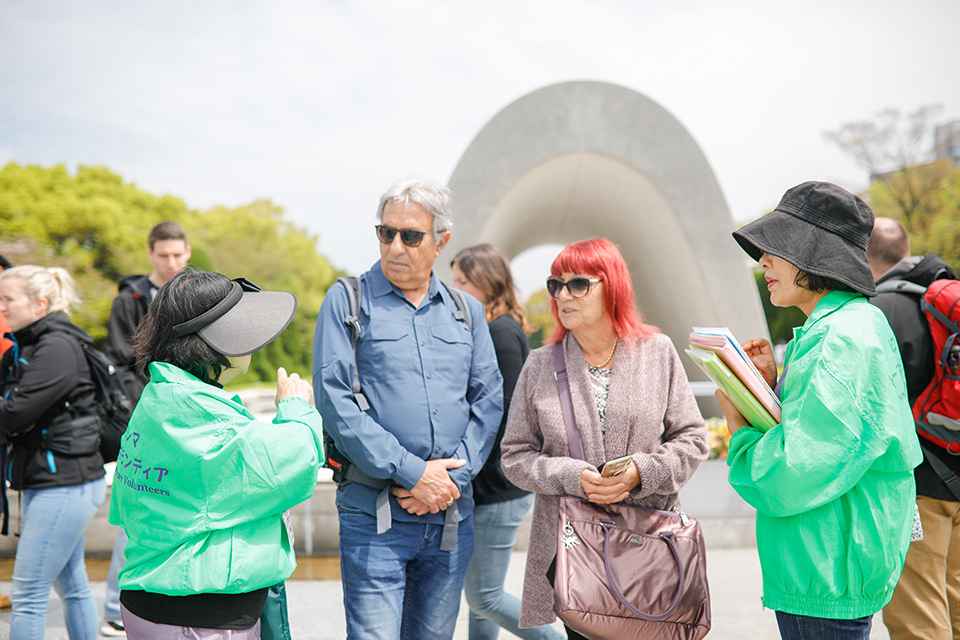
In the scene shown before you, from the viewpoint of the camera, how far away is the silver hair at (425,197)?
9.32ft

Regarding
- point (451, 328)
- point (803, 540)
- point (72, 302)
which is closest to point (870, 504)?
point (803, 540)

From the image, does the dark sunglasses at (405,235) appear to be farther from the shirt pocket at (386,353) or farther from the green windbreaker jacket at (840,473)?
the green windbreaker jacket at (840,473)

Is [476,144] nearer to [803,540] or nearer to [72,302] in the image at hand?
[72,302]

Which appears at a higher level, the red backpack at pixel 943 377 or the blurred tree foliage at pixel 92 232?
the blurred tree foliage at pixel 92 232

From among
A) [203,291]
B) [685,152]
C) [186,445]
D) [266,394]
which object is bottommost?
[266,394]

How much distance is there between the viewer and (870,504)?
1.89 meters

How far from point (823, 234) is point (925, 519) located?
6.22 feet

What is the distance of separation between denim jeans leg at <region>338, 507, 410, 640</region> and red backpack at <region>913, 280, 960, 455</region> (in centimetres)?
256

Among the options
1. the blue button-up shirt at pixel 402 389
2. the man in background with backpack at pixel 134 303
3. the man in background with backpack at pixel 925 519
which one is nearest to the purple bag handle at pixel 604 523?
the blue button-up shirt at pixel 402 389

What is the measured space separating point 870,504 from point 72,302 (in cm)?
401

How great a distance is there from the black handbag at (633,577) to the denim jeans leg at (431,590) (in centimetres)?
54

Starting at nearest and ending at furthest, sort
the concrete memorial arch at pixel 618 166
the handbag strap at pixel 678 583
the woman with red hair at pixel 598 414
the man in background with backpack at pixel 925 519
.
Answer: the handbag strap at pixel 678 583, the woman with red hair at pixel 598 414, the man in background with backpack at pixel 925 519, the concrete memorial arch at pixel 618 166

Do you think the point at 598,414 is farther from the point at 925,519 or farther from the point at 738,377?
the point at 925,519

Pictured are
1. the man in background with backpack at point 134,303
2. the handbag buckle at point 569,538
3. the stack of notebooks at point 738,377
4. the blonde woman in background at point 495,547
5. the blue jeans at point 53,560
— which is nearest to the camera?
the stack of notebooks at point 738,377
